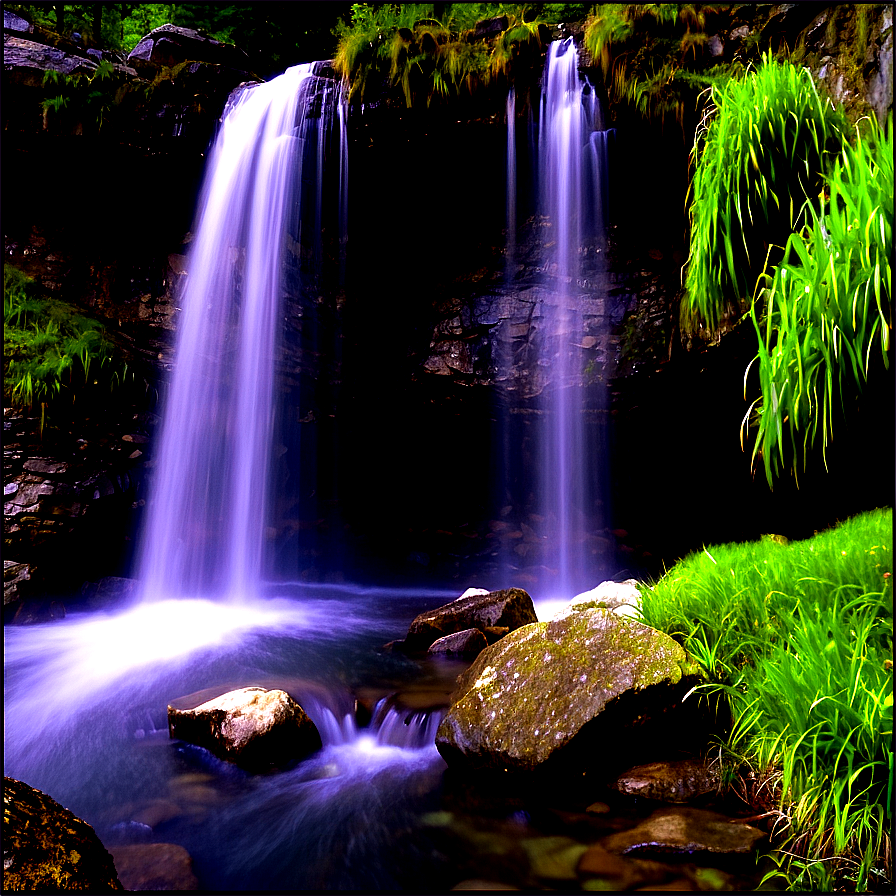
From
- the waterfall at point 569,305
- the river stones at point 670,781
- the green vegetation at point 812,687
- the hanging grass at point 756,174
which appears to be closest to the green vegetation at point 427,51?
the waterfall at point 569,305

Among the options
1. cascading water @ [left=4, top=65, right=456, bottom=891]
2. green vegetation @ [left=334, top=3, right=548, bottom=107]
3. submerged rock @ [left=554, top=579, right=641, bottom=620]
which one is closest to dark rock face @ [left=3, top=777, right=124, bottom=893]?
cascading water @ [left=4, top=65, right=456, bottom=891]

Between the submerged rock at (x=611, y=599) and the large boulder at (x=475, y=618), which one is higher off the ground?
the submerged rock at (x=611, y=599)

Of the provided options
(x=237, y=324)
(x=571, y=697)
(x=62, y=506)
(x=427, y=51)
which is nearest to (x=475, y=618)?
(x=571, y=697)

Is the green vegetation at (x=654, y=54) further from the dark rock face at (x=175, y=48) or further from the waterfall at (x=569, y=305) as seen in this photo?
the dark rock face at (x=175, y=48)

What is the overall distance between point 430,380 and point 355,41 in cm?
433

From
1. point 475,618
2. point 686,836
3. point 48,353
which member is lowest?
point 475,618

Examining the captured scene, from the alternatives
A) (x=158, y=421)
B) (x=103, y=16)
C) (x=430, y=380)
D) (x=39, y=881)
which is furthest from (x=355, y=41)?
(x=39, y=881)

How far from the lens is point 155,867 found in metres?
2.19

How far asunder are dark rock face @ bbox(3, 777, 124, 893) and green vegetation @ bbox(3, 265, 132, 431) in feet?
19.2

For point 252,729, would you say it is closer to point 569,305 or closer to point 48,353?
point 48,353

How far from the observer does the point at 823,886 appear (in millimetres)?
1783

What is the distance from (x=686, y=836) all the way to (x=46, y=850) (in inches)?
81.2

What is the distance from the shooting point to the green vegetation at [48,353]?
20.7ft

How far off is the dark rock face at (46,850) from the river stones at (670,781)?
194 cm
